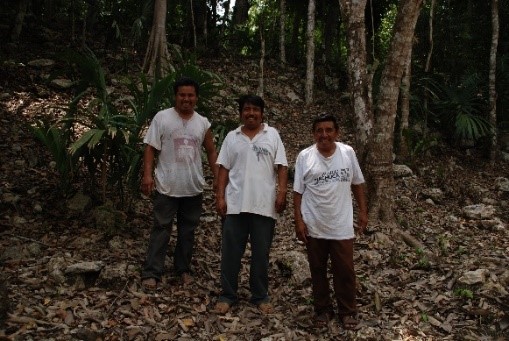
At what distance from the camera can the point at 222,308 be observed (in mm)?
3482

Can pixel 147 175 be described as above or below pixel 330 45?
below

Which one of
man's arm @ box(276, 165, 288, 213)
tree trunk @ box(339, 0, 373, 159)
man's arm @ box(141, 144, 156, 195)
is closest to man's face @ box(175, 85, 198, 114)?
man's arm @ box(141, 144, 156, 195)

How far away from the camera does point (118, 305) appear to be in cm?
338

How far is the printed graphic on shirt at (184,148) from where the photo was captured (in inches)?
143

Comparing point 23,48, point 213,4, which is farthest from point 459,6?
point 23,48

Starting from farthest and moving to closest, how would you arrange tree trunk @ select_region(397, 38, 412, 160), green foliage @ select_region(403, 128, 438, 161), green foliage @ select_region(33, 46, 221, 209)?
1. tree trunk @ select_region(397, 38, 412, 160)
2. green foliage @ select_region(403, 128, 438, 161)
3. green foliage @ select_region(33, 46, 221, 209)

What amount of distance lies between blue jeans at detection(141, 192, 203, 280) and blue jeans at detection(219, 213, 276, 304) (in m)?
0.46

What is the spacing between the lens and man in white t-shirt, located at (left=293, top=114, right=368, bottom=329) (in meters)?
3.22

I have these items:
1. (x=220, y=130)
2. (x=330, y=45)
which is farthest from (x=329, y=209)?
(x=330, y=45)

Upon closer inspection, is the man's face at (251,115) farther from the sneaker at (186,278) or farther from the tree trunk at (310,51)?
the tree trunk at (310,51)

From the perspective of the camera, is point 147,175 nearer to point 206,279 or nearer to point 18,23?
point 206,279

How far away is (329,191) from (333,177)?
10 centimetres

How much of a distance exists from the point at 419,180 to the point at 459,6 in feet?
23.3

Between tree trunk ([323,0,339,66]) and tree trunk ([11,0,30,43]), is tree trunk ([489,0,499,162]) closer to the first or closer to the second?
tree trunk ([323,0,339,66])
